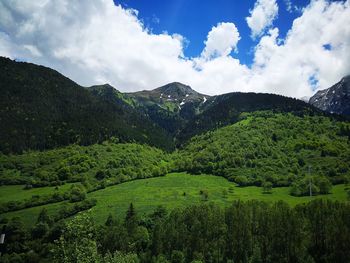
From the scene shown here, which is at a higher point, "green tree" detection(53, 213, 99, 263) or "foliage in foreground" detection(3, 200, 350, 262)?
"green tree" detection(53, 213, 99, 263)

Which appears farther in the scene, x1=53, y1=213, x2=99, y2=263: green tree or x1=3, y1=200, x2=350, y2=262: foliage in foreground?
x1=3, y1=200, x2=350, y2=262: foliage in foreground

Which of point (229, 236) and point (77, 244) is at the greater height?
point (77, 244)

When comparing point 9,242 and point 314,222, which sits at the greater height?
point 314,222

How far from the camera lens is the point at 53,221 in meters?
162

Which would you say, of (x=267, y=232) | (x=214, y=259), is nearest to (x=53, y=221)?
(x=214, y=259)

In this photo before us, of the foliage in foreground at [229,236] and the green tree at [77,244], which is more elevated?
the green tree at [77,244]

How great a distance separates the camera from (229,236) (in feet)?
420

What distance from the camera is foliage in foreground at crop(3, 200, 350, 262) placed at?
116m

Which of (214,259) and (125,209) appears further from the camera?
(125,209)

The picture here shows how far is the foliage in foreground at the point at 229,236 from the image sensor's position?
11581 centimetres

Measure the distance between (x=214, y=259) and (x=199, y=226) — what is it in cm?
1566

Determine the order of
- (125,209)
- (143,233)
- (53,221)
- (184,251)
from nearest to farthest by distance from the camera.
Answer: (184,251), (143,233), (53,221), (125,209)

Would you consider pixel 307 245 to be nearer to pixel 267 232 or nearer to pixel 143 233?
pixel 267 232

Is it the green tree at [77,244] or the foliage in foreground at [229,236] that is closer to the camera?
the green tree at [77,244]
